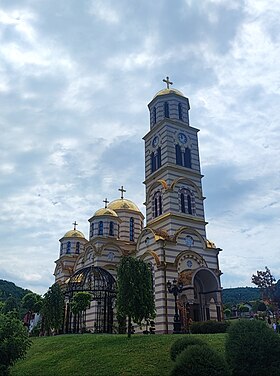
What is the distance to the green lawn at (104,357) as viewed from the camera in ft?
54.5

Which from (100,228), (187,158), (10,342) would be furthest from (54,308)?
(187,158)

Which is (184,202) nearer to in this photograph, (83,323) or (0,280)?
(83,323)

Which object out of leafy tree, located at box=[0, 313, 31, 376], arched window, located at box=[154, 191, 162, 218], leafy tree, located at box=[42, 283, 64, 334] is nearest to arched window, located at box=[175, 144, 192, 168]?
arched window, located at box=[154, 191, 162, 218]

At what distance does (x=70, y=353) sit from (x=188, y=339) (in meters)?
7.82

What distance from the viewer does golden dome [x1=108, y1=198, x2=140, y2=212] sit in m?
44.8

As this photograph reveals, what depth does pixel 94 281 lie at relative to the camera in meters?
33.2

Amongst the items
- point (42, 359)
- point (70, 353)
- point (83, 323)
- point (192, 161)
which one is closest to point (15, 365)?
point (42, 359)

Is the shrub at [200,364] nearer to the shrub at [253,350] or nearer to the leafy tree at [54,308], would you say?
the shrub at [253,350]

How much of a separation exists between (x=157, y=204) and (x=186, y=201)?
260 centimetres

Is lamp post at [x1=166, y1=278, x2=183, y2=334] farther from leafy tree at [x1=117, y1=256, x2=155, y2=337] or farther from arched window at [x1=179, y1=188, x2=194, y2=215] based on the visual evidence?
arched window at [x1=179, y1=188, x2=194, y2=215]

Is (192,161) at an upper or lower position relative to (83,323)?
upper

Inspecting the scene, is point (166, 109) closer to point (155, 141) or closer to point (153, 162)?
point (155, 141)

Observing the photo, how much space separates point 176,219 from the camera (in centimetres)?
3216

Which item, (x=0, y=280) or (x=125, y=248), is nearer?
(x=125, y=248)
